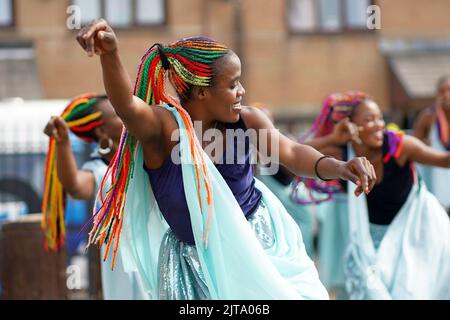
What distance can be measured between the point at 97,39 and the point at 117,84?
8.4 inches

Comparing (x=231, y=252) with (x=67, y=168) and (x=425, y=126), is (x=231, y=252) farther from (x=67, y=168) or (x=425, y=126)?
(x=425, y=126)

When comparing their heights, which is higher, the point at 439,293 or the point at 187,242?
the point at 187,242

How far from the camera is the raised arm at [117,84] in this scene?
3.52 meters

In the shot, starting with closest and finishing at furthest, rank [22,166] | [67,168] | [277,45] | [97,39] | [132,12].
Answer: [97,39]
[67,168]
[22,166]
[132,12]
[277,45]

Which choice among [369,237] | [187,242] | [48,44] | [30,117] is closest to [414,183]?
[369,237]

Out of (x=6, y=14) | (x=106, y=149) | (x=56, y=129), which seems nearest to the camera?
(x=56, y=129)

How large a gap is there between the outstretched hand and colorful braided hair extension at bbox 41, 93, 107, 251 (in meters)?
2.80

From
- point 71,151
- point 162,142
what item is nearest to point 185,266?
point 162,142

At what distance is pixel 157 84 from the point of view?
420 centimetres

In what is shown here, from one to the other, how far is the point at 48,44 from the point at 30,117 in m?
6.61

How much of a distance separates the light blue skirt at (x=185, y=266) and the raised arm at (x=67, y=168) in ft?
5.74

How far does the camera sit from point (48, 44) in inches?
693

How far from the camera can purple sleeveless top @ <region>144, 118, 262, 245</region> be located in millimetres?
4105
